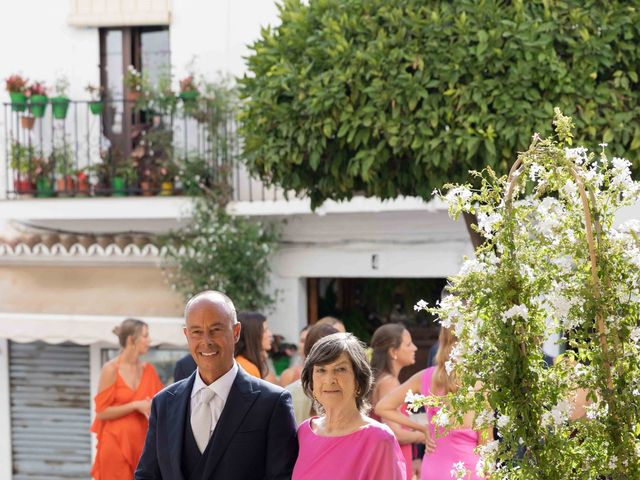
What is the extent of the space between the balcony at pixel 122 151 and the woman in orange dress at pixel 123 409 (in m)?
4.36

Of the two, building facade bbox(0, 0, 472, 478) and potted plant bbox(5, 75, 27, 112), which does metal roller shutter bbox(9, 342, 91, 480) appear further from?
potted plant bbox(5, 75, 27, 112)

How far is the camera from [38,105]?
557 inches

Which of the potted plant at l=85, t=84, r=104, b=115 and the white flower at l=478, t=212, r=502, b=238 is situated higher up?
the potted plant at l=85, t=84, r=104, b=115

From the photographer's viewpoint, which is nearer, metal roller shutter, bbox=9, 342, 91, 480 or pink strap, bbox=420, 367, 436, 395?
pink strap, bbox=420, 367, 436, 395

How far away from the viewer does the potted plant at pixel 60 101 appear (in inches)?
556

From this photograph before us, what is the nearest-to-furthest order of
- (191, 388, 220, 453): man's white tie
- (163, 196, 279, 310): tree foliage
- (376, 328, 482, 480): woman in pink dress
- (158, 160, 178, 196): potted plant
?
(191, 388, 220, 453): man's white tie < (376, 328, 482, 480): woman in pink dress < (163, 196, 279, 310): tree foliage < (158, 160, 178, 196): potted plant

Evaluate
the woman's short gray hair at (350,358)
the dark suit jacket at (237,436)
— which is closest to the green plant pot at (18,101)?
the dark suit jacket at (237,436)

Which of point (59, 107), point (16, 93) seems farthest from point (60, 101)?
point (16, 93)

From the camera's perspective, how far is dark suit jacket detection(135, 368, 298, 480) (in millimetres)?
5000

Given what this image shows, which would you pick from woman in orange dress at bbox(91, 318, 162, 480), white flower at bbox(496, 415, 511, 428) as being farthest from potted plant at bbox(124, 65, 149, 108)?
white flower at bbox(496, 415, 511, 428)

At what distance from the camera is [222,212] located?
13320 mm

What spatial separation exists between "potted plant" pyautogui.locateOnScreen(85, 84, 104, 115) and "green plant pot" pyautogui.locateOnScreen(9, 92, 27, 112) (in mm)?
691

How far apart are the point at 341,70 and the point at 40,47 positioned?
23.2ft

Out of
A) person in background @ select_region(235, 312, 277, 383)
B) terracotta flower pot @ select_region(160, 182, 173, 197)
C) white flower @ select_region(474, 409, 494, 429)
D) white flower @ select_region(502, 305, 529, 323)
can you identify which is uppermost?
terracotta flower pot @ select_region(160, 182, 173, 197)
